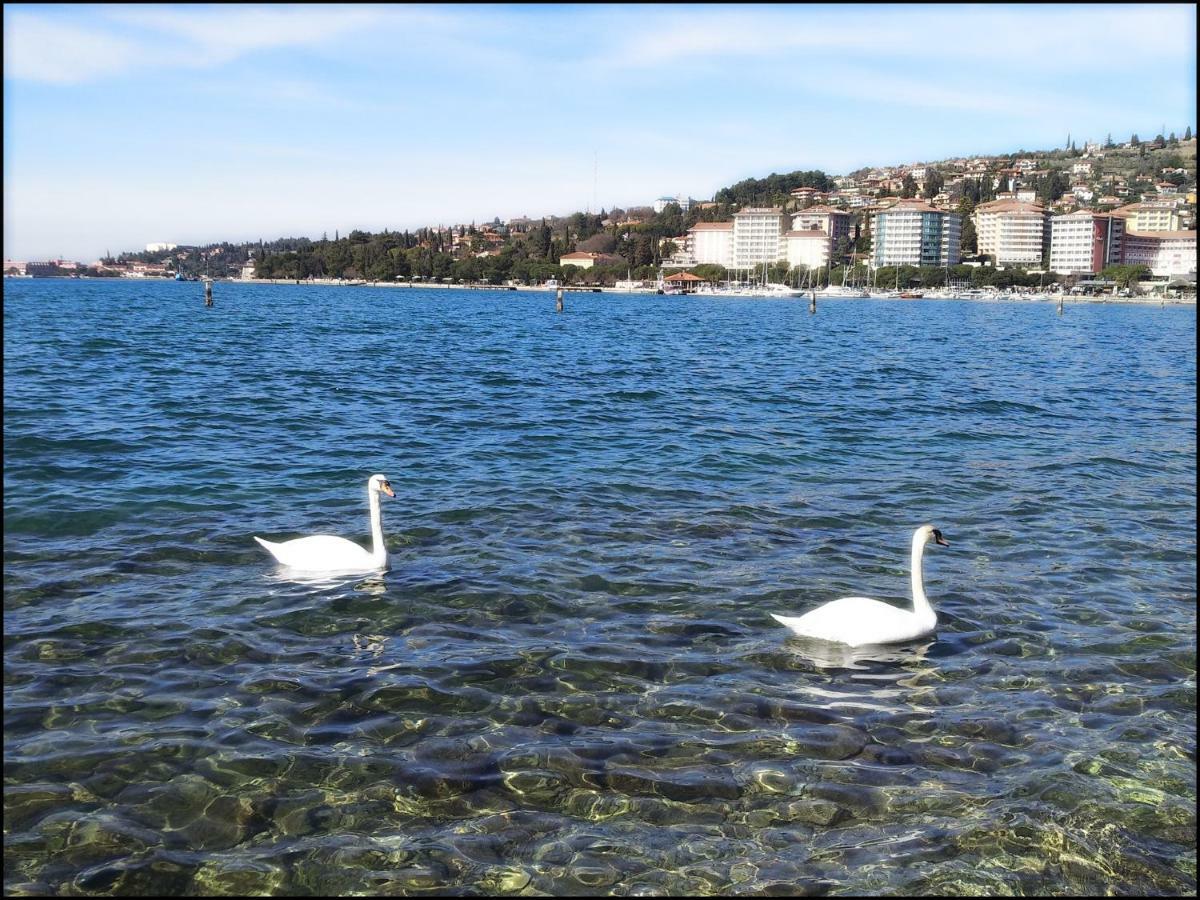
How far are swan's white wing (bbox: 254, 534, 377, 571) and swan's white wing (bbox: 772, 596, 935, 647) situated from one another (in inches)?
154

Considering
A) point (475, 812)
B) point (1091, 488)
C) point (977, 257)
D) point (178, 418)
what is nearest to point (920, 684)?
point (475, 812)

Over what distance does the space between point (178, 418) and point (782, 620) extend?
532 inches

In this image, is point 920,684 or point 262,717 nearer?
point 262,717

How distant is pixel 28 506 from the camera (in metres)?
10.9

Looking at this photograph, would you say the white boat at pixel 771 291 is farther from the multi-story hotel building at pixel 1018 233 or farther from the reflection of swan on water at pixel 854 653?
the reflection of swan on water at pixel 854 653

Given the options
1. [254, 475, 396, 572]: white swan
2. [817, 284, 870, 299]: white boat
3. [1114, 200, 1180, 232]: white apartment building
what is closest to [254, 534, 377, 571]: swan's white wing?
[254, 475, 396, 572]: white swan

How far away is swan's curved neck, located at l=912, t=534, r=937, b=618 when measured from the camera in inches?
305

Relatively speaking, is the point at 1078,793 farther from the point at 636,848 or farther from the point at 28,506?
the point at 28,506

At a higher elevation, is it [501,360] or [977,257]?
[977,257]

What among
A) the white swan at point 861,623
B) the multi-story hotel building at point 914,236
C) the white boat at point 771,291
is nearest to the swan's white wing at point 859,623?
the white swan at point 861,623

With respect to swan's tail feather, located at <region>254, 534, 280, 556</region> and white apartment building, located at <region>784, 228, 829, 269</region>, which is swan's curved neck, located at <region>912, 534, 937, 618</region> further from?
white apartment building, located at <region>784, 228, 829, 269</region>

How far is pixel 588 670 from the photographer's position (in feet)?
22.6

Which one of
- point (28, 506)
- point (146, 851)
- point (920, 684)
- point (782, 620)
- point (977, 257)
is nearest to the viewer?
point (146, 851)

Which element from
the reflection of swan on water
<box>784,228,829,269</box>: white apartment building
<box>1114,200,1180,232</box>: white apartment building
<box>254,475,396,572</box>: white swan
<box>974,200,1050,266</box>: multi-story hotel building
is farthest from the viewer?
<box>784,228,829,269</box>: white apartment building
